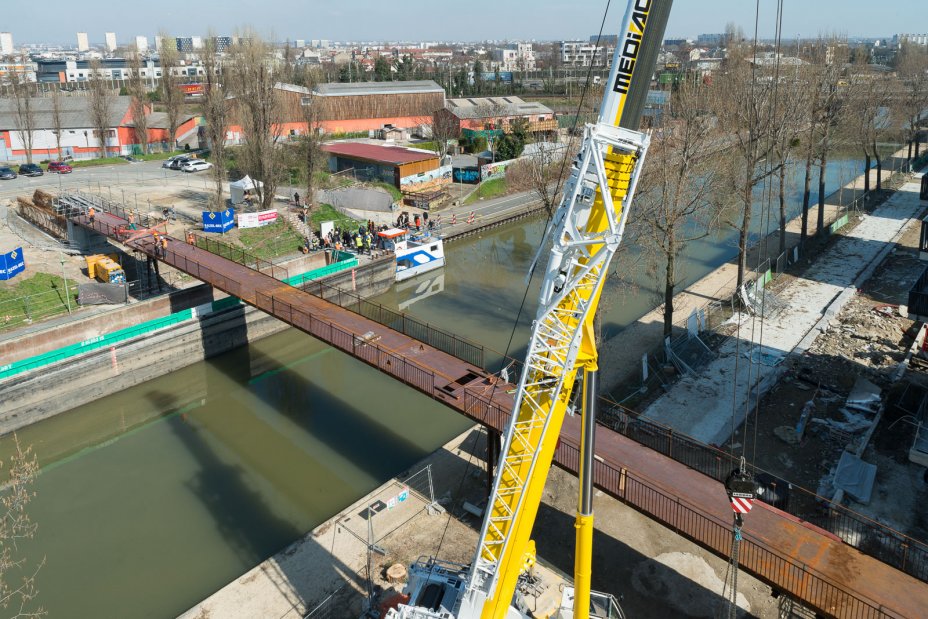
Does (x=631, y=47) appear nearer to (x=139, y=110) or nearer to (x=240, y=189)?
(x=240, y=189)

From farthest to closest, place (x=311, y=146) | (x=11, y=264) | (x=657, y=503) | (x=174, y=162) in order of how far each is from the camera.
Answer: (x=174, y=162) → (x=311, y=146) → (x=11, y=264) → (x=657, y=503)

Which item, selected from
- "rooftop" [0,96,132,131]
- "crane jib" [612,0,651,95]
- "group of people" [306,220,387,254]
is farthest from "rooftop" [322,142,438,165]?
"crane jib" [612,0,651,95]

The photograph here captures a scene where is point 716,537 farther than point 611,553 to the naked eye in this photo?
No

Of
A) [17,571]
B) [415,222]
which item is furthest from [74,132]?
[17,571]

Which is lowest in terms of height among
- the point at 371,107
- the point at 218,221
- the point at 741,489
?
the point at 741,489

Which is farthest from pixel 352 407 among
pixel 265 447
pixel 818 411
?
pixel 818 411

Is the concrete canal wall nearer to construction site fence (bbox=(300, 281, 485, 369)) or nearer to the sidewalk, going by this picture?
construction site fence (bbox=(300, 281, 485, 369))

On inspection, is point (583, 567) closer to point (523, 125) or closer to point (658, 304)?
point (658, 304)

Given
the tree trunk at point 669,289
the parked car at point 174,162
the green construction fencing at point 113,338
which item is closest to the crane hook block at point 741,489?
the tree trunk at point 669,289
